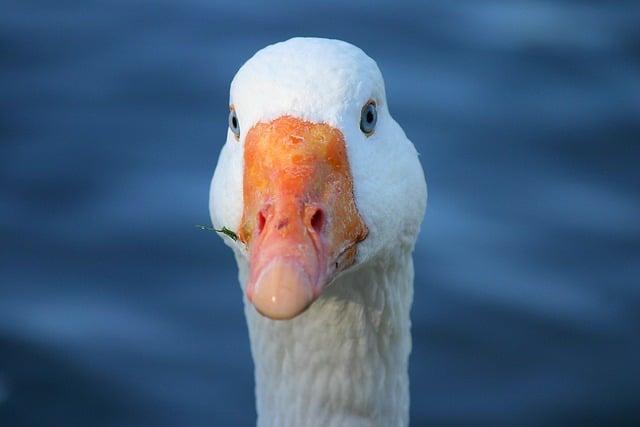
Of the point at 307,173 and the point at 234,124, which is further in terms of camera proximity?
the point at 234,124

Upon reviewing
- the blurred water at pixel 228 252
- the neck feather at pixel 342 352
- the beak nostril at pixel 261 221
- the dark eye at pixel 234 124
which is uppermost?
the blurred water at pixel 228 252

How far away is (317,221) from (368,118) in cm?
54

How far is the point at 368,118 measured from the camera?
12.6 ft

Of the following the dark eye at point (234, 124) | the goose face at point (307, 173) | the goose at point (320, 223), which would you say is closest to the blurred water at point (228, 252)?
the goose at point (320, 223)

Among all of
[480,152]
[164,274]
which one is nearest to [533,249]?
[480,152]

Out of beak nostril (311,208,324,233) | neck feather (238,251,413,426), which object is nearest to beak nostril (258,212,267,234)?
beak nostril (311,208,324,233)

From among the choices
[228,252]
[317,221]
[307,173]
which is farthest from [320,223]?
[228,252]

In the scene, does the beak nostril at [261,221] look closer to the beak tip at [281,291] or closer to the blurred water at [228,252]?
the beak tip at [281,291]

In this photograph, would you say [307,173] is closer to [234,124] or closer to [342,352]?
[234,124]

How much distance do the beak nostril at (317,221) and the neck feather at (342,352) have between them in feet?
2.20

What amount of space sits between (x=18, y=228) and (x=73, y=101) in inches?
42.9

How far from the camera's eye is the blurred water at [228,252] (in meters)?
6.20

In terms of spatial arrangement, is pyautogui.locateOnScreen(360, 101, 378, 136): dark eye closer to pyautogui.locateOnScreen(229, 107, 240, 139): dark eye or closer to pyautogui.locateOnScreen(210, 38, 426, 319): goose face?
pyautogui.locateOnScreen(210, 38, 426, 319): goose face

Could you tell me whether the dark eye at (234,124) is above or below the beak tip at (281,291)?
above
